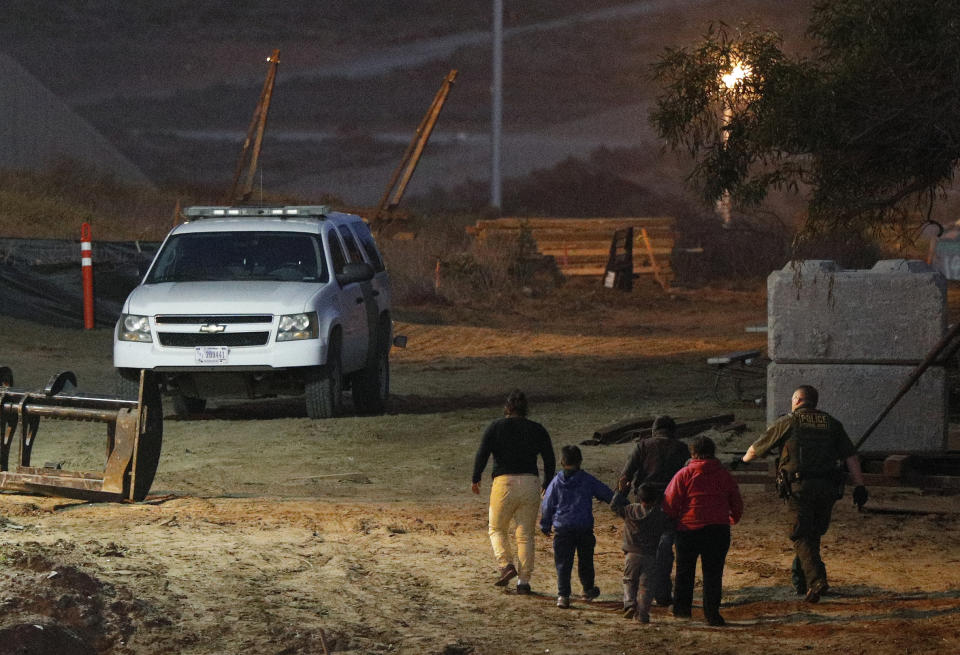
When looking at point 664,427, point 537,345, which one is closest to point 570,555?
point 664,427

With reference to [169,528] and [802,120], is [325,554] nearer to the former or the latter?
[169,528]

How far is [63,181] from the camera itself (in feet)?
179

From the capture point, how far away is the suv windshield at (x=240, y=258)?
15.9 metres

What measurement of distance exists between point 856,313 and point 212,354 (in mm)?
6486

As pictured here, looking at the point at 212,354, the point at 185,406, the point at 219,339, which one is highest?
the point at 219,339

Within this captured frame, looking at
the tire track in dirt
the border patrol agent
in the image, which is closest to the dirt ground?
the border patrol agent

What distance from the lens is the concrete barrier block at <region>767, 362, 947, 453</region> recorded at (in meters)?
11.8

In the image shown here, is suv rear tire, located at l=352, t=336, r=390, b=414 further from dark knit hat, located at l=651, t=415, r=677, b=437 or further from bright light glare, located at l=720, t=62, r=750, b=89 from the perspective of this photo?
dark knit hat, located at l=651, t=415, r=677, b=437

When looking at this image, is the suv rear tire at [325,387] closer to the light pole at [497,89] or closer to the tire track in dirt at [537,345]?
the tire track in dirt at [537,345]

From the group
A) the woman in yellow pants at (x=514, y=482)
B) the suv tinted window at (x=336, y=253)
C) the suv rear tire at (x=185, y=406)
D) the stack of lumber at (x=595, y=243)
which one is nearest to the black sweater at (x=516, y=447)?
the woman in yellow pants at (x=514, y=482)

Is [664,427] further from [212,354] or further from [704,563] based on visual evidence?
[212,354]

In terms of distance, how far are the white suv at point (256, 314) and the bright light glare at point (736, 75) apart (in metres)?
4.17

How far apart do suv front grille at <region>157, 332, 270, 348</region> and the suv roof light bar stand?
186 centimetres

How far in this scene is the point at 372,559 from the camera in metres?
9.30
